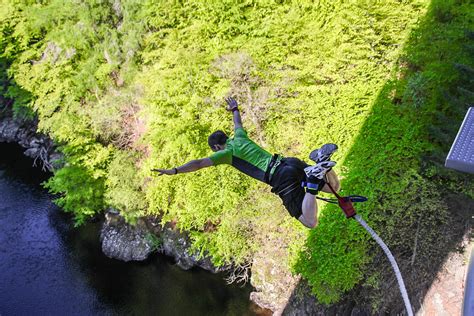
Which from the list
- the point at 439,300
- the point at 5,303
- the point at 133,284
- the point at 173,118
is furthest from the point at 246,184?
the point at 5,303

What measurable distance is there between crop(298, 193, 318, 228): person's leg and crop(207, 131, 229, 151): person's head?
3.75ft

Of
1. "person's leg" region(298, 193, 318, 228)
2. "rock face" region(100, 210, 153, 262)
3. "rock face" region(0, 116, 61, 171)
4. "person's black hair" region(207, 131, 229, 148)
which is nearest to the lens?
"person's leg" region(298, 193, 318, 228)

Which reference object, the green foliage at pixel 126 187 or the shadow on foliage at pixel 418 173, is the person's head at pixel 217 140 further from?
the green foliage at pixel 126 187

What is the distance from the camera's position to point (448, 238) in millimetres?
6238

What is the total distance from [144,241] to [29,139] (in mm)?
9692

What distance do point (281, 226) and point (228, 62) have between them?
4182mm

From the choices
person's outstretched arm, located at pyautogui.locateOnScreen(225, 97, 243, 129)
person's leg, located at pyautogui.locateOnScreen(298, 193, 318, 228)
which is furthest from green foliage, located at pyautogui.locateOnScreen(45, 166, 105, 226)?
person's leg, located at pyautogui.locateOnScreen(298, 193, 318, 228)

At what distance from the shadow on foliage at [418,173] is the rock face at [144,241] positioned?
5.73m

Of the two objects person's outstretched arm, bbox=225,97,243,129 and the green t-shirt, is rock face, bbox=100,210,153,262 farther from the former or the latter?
the green t-shirt

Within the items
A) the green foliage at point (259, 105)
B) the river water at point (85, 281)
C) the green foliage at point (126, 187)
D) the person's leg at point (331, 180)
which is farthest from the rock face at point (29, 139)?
the person's leg at point (331, 180)

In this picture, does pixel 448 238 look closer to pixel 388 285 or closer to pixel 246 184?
pixel 388 285

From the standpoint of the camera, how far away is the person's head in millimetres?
4078

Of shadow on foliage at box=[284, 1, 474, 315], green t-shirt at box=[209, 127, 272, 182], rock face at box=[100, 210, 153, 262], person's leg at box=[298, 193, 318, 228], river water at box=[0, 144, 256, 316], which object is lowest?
river water at box=[0, 144, 256, 316]

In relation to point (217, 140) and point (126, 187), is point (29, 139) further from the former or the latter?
point (217, 140)
